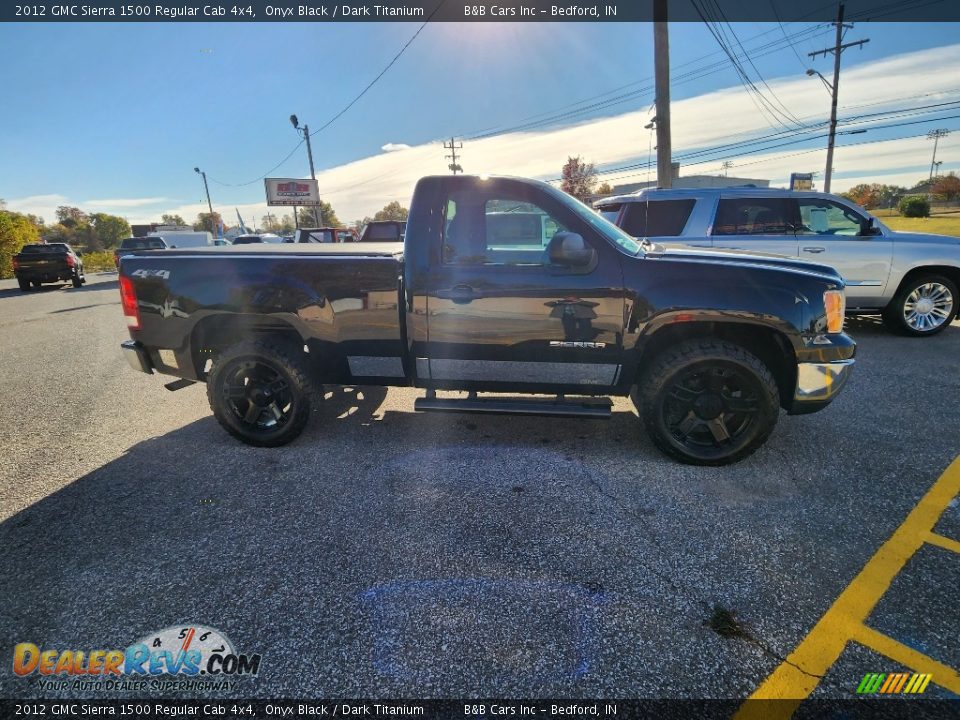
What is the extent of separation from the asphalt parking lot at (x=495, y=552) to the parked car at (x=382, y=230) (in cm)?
1012

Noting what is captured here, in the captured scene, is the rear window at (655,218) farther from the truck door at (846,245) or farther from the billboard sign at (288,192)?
the billboard sign at (288,192)

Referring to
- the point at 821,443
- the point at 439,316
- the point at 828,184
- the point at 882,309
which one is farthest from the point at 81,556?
the point at 828,184

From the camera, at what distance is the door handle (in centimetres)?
333

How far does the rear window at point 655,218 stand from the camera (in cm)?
665

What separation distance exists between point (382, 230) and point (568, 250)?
11945mm

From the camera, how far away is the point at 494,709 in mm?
1696

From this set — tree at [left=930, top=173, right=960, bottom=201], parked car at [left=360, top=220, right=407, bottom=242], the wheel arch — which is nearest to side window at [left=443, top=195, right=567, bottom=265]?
the wheel arch

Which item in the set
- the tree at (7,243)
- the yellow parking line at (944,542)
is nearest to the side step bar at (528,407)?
the yellow parking line at (944,542)

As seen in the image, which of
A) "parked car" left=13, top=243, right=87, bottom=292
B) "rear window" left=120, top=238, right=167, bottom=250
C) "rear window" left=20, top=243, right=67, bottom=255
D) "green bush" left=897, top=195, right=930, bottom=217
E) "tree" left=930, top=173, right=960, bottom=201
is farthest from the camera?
"tree" left=930, top=173, right=960, bottom=201

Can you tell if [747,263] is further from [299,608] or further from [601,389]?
[299,608]

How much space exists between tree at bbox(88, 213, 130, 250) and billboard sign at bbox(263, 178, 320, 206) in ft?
255

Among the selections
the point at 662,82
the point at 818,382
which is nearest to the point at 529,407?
the point at 818,382

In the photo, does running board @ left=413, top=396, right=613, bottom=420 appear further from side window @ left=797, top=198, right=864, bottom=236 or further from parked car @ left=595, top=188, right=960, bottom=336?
side window @ left=797, top=198, right=864, bottom=236

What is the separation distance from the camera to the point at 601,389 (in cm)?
342
